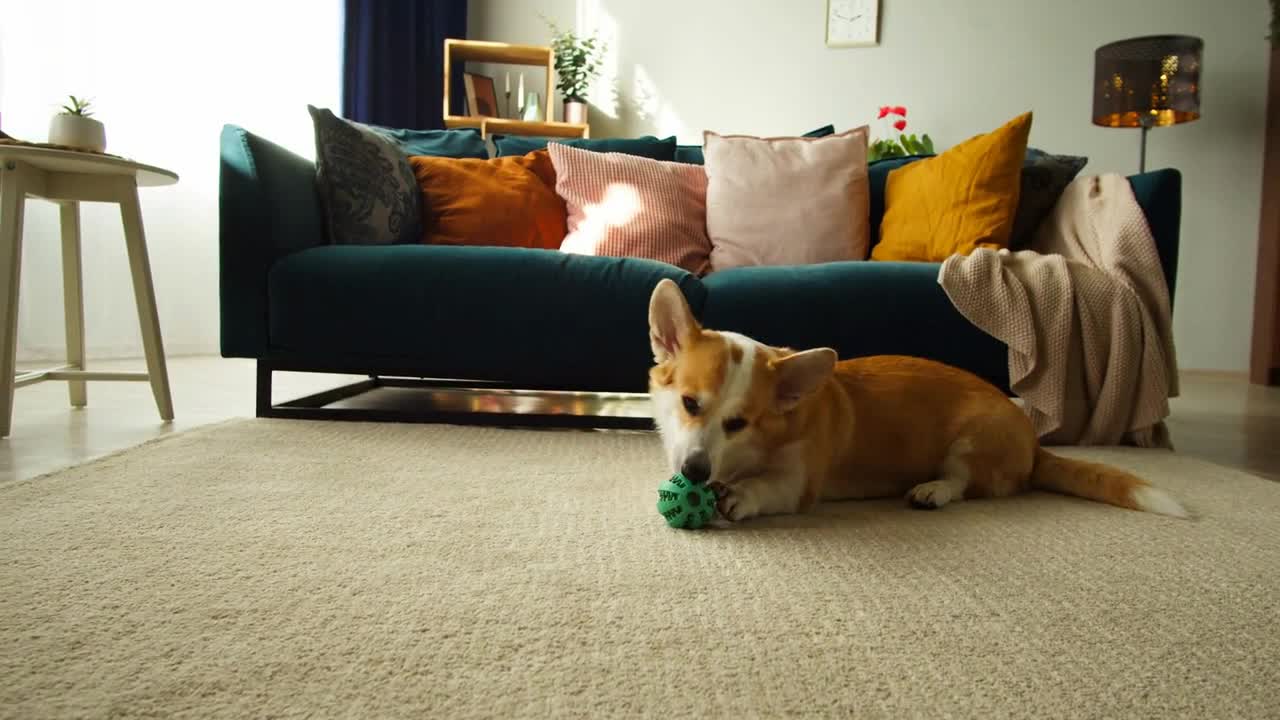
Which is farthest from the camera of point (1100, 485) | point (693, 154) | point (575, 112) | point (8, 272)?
point (575, 112)

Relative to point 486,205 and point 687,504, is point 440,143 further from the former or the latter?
point 687,504

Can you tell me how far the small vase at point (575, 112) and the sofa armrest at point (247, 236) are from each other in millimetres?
2726

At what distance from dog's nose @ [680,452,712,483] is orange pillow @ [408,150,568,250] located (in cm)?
161

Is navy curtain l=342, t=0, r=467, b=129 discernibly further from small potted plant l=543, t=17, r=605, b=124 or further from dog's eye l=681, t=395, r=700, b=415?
dog's eye l=681, t=395, r=700, b=415

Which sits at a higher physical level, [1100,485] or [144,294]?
[144,294]

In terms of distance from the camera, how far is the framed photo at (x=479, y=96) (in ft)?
15.7

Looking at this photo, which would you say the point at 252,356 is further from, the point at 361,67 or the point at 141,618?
the point at 361,67

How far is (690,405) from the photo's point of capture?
127 centimetres

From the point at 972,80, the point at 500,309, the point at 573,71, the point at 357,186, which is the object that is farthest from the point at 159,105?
the point at 972,80

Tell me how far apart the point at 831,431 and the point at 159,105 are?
12.6 ft

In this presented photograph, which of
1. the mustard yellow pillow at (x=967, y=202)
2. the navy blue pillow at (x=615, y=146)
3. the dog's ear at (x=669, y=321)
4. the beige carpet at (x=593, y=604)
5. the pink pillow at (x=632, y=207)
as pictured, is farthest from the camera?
the navy blue pillow at (x=615, y=146)

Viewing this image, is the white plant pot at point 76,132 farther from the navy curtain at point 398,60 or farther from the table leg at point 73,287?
the navy curtain at point 398,60

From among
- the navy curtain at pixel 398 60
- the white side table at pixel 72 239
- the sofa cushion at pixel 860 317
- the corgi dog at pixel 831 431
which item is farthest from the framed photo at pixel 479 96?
the corgi dog at pixel 831 431

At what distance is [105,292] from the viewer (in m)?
3.68
